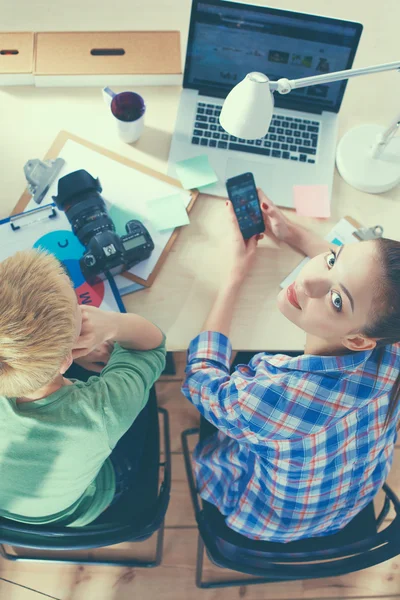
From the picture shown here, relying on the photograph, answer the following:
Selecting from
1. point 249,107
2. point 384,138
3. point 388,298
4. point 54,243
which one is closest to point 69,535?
point 54,243

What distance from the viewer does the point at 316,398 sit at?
1.00 metres

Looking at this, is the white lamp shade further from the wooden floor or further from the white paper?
the wooden floor

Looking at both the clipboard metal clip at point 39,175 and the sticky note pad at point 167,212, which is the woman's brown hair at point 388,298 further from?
the clipboard metal clip at point 39,175

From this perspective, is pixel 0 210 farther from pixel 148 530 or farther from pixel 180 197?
pixel 148 530

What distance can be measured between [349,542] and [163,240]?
0.80m

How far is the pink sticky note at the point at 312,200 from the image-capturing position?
133cm

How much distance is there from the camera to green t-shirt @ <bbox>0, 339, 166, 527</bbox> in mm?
924

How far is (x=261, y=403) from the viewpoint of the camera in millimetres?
1025

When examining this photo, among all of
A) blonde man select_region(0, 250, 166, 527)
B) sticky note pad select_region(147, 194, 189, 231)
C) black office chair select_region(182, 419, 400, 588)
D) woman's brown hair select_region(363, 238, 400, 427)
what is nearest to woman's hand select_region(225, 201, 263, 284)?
sticky note pad select_region(147, 194, 189, 231)

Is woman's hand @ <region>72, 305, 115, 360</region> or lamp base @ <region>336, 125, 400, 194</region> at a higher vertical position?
lamp base @ <region>336, 125, 400, 194</region>

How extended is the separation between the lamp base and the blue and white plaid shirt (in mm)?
497

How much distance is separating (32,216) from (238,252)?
0.52 meters

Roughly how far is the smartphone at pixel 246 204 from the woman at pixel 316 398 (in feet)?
0.60

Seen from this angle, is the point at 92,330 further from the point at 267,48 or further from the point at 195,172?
the point at 267,48
